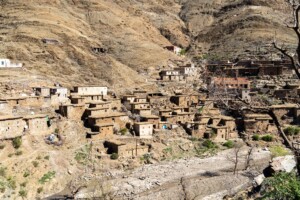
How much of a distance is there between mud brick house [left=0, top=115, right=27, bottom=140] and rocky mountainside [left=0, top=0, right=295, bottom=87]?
597 inches

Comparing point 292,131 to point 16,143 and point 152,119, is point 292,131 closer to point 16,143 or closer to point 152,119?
point 152,119

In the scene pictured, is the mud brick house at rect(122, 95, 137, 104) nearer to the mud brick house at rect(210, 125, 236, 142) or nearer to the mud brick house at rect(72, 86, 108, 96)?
the mud brick house at rect(72, 86, 108, 96)

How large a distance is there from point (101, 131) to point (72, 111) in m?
3.28

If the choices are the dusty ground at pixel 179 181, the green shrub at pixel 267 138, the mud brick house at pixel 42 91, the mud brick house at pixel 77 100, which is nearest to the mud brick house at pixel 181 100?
the green shrub at pixel 267 138

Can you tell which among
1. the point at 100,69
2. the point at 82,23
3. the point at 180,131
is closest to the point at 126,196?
the point at 180,131

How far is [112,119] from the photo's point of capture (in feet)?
110

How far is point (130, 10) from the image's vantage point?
77562 millimetres

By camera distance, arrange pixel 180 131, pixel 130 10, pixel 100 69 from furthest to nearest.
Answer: pixel 130 10 → pixel 100 69 → pixel 180 131

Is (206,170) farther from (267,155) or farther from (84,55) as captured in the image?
(84,55)

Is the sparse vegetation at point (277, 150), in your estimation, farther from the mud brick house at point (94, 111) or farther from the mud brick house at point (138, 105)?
the mud brick house at point (94, 111)

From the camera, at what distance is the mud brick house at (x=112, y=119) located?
106 ft

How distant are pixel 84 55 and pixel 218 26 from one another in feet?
134

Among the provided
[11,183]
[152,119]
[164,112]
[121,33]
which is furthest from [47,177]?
[121,33]

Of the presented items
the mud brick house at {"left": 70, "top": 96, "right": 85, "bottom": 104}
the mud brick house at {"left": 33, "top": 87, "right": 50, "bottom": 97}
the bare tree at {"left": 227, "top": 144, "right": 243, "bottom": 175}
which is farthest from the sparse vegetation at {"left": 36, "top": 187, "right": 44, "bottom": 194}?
the bare tree at {"left": 227, "top": 144, "right": 243, "bottom": 175}
